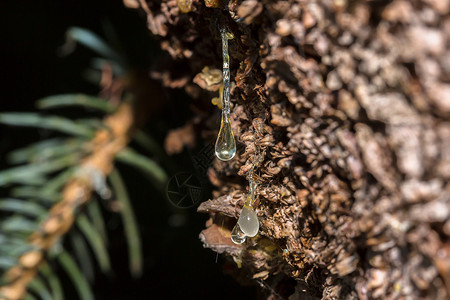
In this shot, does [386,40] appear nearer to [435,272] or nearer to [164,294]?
[435,272]

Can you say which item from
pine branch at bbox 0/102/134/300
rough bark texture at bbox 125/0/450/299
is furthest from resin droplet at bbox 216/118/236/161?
pine branch at bbox 0/102/134/300

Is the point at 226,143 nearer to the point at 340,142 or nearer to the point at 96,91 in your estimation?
the point at 340,142

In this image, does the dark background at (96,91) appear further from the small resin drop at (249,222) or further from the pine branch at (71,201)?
the small resin drop at (249,222)

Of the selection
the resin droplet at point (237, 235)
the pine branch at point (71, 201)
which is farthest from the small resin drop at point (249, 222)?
the pine branch at point (71, 201)

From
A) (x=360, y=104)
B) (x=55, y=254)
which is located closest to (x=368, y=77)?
(x=360, y=104)

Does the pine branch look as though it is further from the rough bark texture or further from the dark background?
the rough bark texture

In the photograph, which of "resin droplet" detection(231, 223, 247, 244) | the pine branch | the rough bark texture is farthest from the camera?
the pine branch
